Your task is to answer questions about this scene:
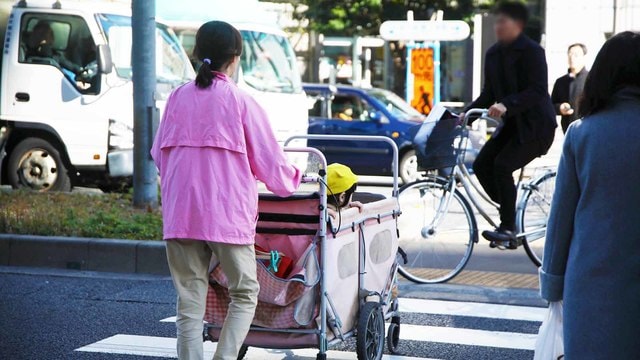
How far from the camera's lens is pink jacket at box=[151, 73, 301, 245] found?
4.37 meters

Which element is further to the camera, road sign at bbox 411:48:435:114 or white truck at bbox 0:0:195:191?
road sign at bbox 411:48:435:114

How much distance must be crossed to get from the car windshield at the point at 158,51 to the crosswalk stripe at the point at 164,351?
7867 mm

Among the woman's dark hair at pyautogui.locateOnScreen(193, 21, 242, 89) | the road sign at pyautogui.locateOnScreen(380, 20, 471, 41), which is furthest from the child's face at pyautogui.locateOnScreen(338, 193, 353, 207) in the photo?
the road sign at pyautogui.locateOnScreen(380, 20, 471, 41)

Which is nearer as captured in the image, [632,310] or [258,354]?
[632,310]

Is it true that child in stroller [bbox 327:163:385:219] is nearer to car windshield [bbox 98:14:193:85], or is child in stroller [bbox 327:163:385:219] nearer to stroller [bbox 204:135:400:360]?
stroller [bbox 204:135:400:360]

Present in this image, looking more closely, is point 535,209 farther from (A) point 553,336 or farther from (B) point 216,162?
(A) point 553,336

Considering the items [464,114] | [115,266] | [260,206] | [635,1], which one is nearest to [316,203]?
[260,206]

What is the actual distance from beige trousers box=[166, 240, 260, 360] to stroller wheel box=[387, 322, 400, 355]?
1435mm

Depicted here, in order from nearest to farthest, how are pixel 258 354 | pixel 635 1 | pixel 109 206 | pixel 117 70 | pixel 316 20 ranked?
pixel 258 354 → pixel 109 206 → pixel 117 70 → pixel 635 1 → pixel 316 20

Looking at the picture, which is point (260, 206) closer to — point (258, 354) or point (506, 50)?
point (258, 354)

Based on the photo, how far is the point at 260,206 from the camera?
4.92m

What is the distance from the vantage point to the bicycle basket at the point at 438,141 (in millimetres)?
7301

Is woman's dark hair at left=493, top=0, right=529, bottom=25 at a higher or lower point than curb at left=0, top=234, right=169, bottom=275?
higher

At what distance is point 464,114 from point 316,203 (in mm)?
2944
